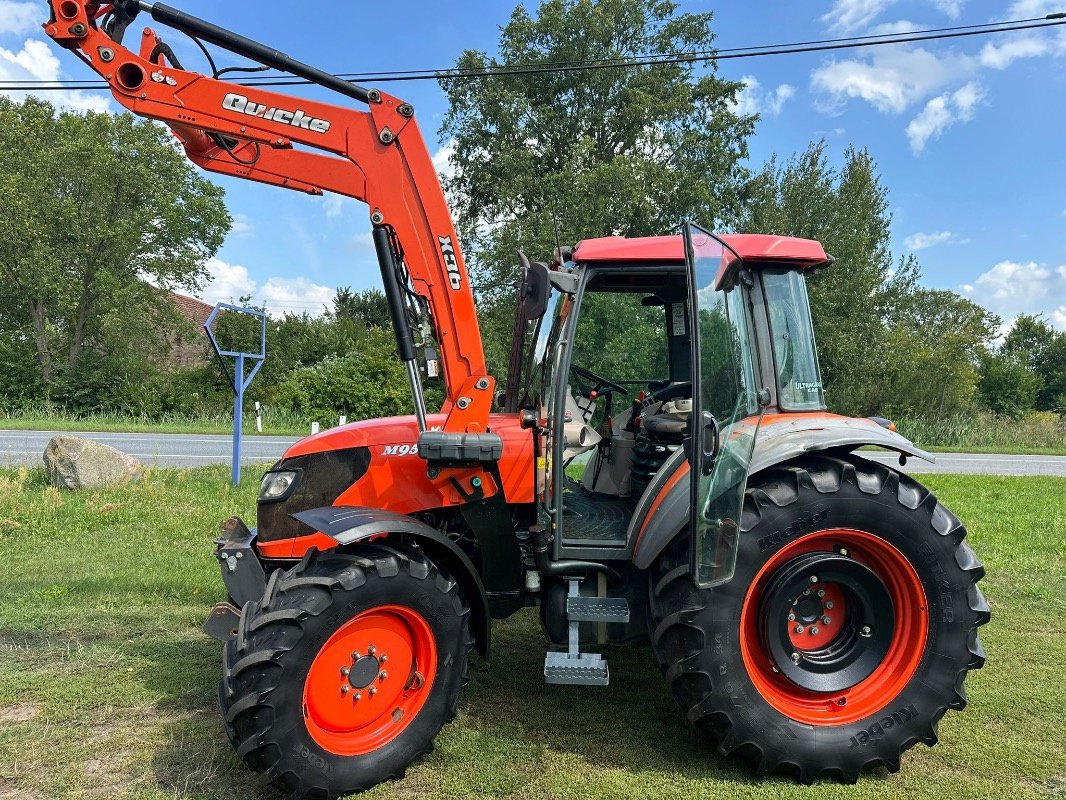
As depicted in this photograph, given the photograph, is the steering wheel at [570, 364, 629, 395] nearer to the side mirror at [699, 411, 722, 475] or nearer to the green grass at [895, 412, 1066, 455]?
the side mirror at [699, 411, 722, 475]

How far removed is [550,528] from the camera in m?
3.19

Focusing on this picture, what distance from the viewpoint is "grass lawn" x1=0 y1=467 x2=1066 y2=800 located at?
2709 mm

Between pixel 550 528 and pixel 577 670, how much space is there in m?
0.62

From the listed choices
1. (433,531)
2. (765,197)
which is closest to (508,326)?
(433,531)

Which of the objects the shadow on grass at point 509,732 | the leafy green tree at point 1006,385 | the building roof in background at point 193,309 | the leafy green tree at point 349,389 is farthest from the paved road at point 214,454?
the leafy green tree at point 1006,385

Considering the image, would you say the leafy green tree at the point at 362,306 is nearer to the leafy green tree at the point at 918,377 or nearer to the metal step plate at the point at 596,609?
the leafy green tree at the point at 918,377

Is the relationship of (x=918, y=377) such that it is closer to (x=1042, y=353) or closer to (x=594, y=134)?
(x=594, y=134)

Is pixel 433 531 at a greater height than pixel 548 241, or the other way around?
pixel 548 241

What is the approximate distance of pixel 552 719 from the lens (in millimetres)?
3273

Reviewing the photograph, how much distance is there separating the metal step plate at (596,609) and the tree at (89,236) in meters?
26.0

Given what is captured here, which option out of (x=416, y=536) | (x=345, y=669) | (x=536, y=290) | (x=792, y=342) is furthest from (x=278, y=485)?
(x=792, y=342)

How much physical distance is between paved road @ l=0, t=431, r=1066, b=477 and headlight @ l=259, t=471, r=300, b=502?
29.5ft

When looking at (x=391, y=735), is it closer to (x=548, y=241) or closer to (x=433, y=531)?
(x=433, y=531)

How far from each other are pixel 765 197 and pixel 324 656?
21.3 metres
